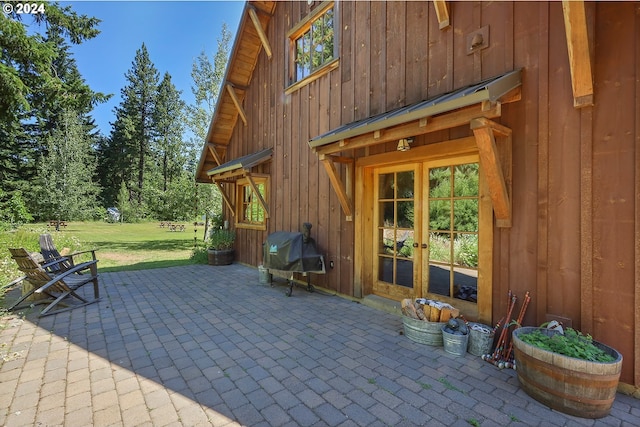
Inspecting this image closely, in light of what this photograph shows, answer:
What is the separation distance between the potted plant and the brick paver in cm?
355

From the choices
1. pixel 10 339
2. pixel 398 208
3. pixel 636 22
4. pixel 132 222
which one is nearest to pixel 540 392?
pixel 398 208

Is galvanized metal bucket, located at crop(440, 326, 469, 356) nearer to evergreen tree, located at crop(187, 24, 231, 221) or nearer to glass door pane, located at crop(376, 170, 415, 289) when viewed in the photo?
glass door pane, located at crop(376, 170, 415, 289)

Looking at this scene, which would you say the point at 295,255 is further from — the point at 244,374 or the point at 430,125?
the point at 430,125

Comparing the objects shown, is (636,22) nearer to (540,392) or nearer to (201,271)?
(540,392)

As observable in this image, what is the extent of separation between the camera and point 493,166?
2.88 metres

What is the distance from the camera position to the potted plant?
25.9ft

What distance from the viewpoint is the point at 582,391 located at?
6.69 feet

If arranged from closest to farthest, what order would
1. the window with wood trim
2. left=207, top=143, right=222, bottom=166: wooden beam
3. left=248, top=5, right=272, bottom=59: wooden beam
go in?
left=248, top=5, right=272, bottom=59: wooden beam < the window with wood trim < left=207, top=143, right=222, bottom=166: wooden beam

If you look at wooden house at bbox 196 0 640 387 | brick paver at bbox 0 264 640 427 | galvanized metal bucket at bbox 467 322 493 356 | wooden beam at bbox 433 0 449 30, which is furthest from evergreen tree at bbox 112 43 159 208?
→ galvanized metal bucket at bbox 467 322 493 356

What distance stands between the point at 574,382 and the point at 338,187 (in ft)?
11.0

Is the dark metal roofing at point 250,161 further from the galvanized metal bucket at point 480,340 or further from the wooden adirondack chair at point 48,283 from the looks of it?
the galvanized metal bucket at point 480,340

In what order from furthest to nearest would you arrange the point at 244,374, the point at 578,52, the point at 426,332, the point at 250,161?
the point at 250,161 < the point at 426,332 < the point at 244,374 < the point at 578,52

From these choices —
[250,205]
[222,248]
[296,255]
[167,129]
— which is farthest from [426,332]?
[167,129]

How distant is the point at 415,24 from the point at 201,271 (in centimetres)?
653
